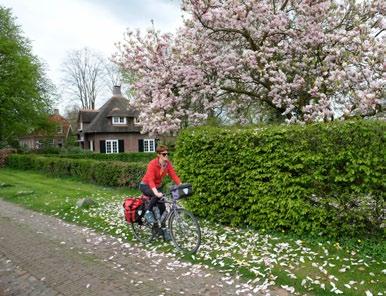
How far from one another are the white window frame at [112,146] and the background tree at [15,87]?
28.0ft

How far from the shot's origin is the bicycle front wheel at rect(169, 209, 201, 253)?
7.01 m

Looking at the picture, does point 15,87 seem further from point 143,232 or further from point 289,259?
point 289,259

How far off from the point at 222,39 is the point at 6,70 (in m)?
31.0

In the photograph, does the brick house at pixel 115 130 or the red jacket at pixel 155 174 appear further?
the brick house at pixel 115 130

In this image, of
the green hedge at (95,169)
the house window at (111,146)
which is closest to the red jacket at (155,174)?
the green hedge at (95,169)

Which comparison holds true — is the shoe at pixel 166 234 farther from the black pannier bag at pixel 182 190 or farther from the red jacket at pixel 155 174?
the black pannier bag at pixel 182 190

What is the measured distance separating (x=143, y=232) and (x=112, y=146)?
1588 inches

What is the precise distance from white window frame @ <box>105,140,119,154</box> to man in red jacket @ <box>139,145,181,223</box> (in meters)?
40.9

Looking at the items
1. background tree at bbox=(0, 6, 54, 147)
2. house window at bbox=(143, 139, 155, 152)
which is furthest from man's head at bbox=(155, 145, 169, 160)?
house window at bbox=(143, 139, 155, 152)

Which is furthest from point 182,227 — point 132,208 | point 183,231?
point 132,208

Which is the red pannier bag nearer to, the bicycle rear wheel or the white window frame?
the bicycle rear wheel

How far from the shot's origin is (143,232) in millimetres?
8469

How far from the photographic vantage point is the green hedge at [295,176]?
668cm

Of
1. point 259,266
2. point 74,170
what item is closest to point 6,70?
point 74,170
